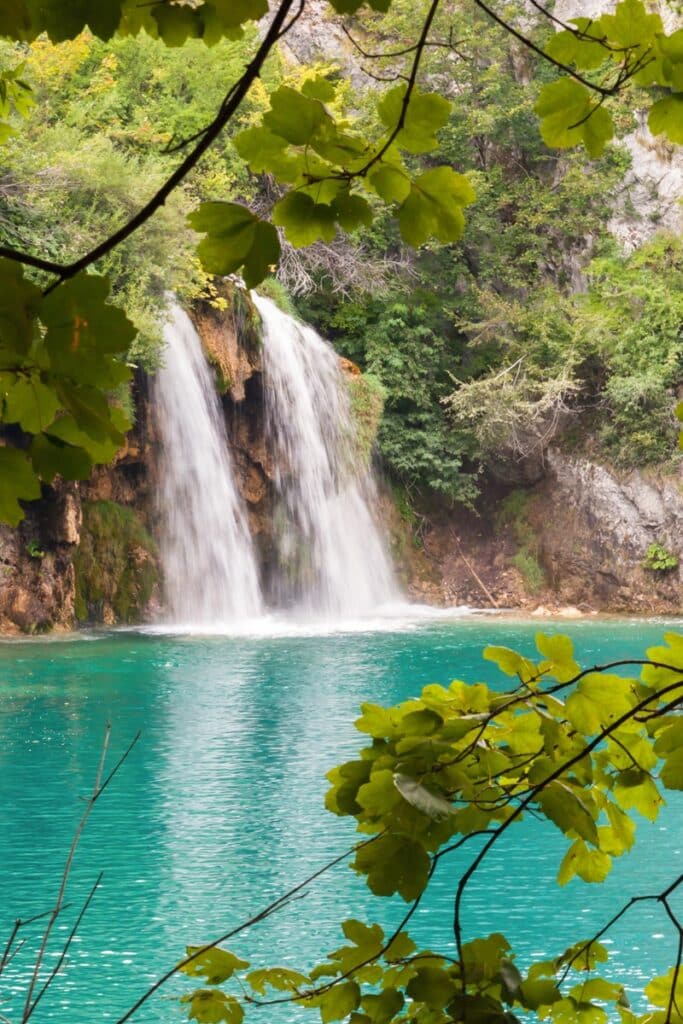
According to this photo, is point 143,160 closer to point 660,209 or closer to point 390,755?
point 660,209

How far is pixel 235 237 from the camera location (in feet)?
3.04

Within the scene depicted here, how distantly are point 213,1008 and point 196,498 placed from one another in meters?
16.1

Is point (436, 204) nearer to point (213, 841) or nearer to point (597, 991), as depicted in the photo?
point (597, 991)

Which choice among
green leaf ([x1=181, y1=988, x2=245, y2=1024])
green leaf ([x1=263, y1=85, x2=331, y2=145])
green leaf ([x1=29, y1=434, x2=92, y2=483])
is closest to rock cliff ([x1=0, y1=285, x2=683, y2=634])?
green leaf ([x1=181, y1=988, x2=245, y2=1024])

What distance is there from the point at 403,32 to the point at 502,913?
734 inches

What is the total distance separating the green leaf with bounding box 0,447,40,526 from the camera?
0.77 metres

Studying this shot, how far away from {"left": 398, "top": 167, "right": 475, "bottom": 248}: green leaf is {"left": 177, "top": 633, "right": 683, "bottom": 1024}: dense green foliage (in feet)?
1.31

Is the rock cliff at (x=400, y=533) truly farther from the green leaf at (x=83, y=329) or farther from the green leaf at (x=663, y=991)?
the green leaf at (x=83, y=329)

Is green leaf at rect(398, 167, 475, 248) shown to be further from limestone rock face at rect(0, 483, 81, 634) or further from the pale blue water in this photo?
limestone rock face at rect(0, 483, 81, 634)

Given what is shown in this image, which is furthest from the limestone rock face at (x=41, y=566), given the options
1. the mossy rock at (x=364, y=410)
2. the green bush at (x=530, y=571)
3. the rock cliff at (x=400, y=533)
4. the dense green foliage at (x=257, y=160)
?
the green bush at (x=530, y=571)

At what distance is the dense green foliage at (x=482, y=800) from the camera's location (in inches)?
43.4

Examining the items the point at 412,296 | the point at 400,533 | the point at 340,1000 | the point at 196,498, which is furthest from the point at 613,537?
the point at 340,1000

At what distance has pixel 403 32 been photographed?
850 inches

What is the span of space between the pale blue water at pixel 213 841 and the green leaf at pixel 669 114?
4.18m
